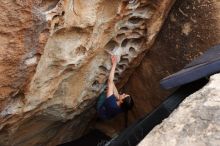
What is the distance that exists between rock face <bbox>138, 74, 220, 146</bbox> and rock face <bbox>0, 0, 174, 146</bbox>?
0.85m

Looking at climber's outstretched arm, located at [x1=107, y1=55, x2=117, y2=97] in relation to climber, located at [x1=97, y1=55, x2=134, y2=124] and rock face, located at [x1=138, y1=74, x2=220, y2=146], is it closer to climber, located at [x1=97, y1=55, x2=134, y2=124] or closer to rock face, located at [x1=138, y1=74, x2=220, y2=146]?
climber, located at [x1=97, y1=55, x2=134, y2=124]

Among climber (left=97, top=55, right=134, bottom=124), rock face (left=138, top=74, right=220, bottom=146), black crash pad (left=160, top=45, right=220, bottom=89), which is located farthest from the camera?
climber (left=97, top=55, right=134, bottom=124)

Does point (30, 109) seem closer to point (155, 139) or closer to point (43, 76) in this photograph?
point (43, 76)

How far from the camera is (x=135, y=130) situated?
2.44 meters

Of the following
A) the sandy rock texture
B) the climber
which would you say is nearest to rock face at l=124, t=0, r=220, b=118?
the sandy rock texture

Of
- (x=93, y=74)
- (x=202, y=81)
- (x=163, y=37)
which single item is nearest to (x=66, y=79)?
(x=93, y=74)

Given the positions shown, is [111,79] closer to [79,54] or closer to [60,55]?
[79,54]

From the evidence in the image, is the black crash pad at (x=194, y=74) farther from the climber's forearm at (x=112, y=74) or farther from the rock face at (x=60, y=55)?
the climber's forearm at (x=112, y=74)

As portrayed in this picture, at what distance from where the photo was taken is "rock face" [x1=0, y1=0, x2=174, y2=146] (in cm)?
218

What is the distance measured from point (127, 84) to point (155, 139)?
184 cm

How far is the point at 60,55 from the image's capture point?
8.46ft

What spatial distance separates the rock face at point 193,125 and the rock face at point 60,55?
847 mm

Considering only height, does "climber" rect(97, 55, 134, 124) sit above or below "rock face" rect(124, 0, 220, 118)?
below

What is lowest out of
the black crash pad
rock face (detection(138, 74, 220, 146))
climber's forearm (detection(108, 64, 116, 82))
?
rock face (detection(138, 74, 220, 146))
